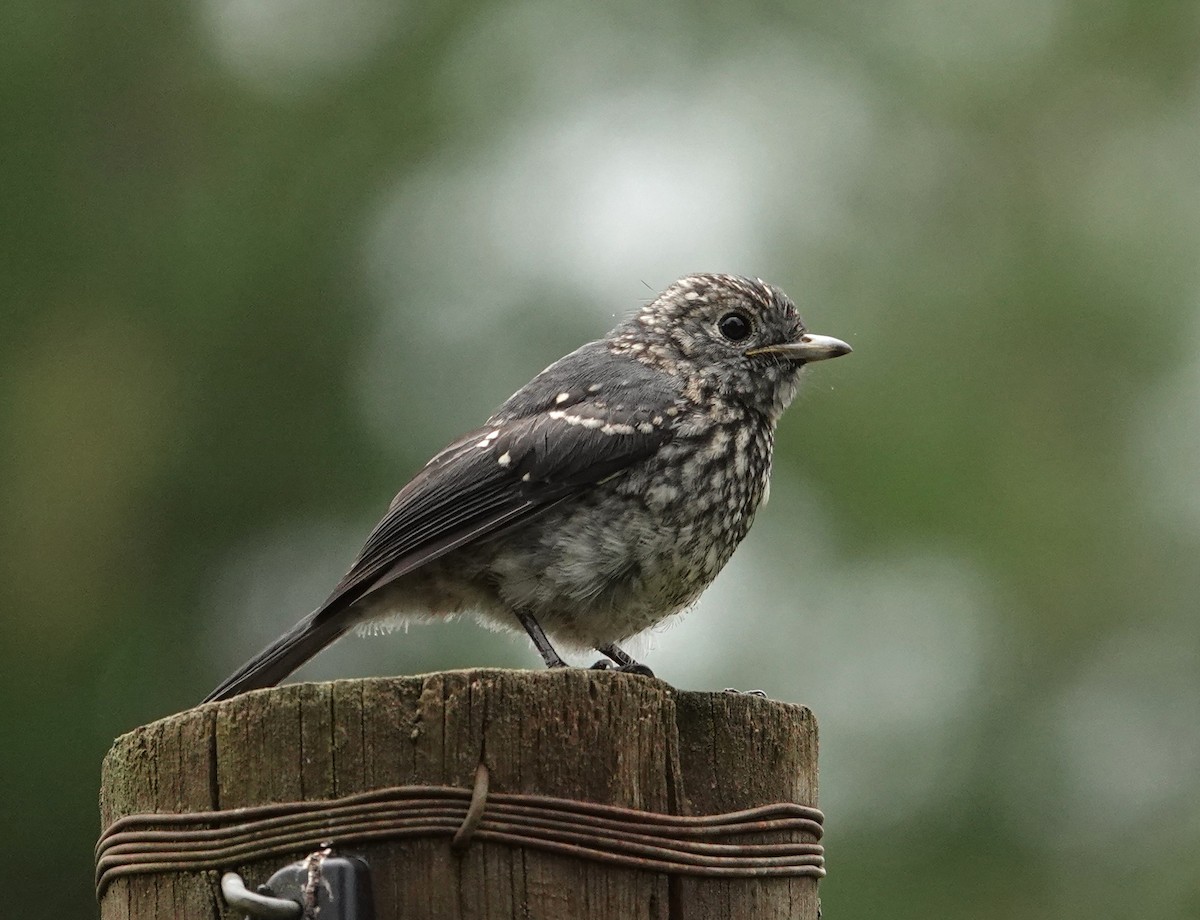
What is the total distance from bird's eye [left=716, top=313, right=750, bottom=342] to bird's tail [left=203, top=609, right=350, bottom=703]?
1.48 meters

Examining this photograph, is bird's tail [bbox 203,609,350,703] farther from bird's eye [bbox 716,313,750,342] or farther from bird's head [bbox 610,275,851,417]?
bird's eye [bbox 716,313,750,342]

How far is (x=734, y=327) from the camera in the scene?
15.9 feet

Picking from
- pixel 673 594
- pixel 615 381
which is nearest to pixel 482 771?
pixel 673 594

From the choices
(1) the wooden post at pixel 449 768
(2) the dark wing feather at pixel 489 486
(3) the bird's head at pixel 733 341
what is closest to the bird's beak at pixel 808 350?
(3) the bird's head at pixel 733 341

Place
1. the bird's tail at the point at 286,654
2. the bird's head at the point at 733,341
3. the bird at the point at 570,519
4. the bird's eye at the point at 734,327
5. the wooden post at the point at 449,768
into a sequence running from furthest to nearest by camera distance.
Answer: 1. the bird's eye at the point at 734,327
2. the bird's head at the point at 733,341
3. the bird at the point at 570,519
4. the bird's tail at the point at 286,654
5. the wooden post at the point at 449,768

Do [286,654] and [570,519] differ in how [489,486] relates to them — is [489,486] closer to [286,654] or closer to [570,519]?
[570,519]

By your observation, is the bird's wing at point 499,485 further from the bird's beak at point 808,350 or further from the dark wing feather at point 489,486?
the bird's beak at point 808,350

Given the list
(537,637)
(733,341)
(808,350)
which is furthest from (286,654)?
(808,350)

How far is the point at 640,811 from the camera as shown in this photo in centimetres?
249

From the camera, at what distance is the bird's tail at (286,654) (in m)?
3.99

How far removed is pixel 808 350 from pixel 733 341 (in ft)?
0.76

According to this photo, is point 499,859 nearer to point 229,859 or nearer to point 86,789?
point 229,859

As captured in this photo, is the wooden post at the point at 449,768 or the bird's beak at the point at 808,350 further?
the bird's beak at the point at 808,350

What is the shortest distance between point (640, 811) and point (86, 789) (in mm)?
3478
